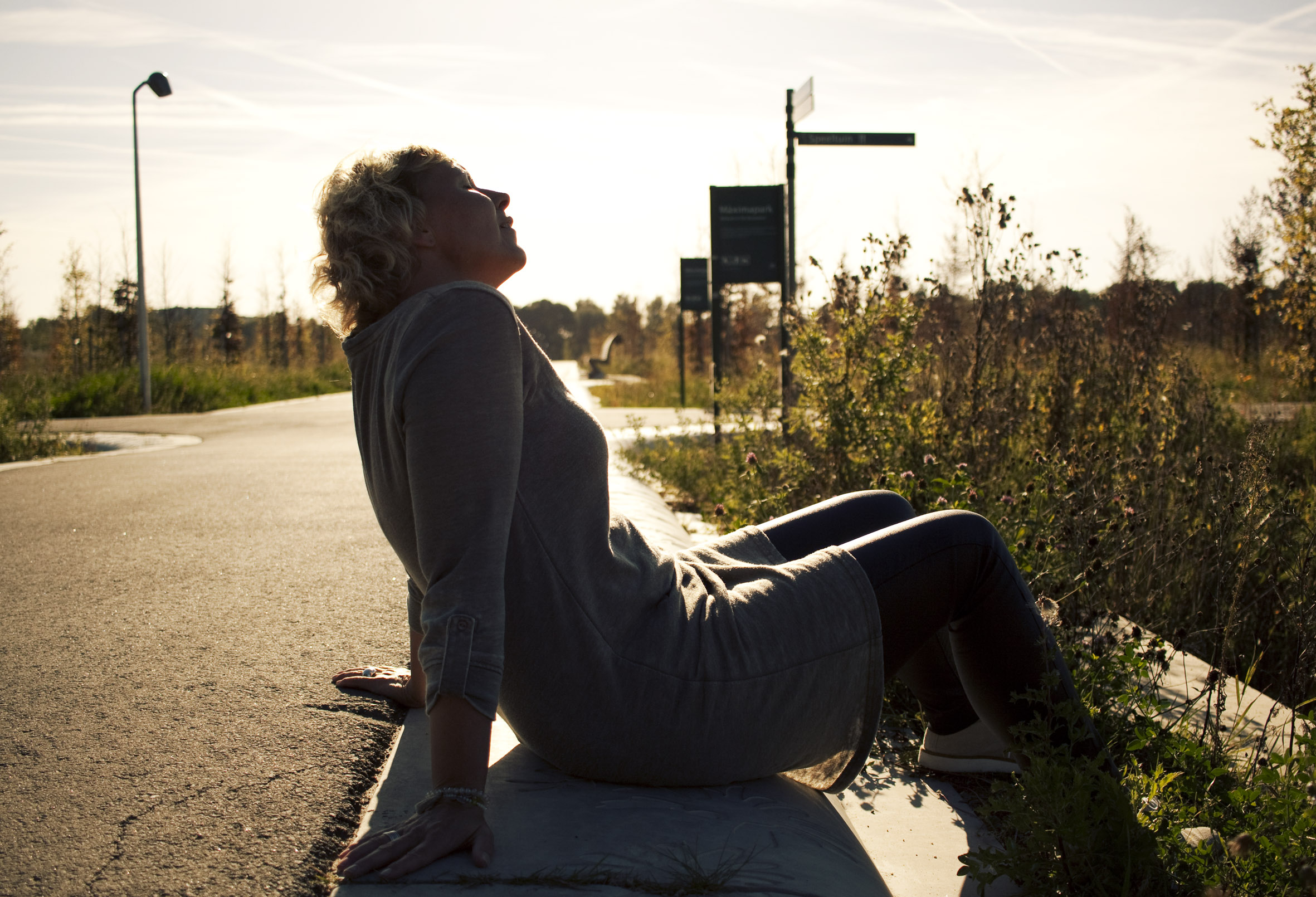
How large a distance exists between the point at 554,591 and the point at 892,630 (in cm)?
72

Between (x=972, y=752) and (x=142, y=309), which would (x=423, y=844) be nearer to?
(x=972, y=752)

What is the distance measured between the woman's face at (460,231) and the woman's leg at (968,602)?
931 mm

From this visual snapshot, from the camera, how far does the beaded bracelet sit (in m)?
1.50

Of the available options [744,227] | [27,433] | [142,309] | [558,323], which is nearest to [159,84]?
[142,309]

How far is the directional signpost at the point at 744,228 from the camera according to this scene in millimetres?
8859

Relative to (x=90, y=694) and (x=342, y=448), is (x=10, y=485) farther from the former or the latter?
(x=90, y=694)

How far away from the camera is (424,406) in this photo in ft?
5.02

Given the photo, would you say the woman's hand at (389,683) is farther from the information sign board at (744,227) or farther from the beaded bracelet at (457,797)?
the information sign board at (744,227)

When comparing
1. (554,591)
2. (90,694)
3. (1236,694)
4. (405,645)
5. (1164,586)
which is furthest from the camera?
(1164,586)

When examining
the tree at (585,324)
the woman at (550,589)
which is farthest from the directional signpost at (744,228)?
the tree at (585,324)

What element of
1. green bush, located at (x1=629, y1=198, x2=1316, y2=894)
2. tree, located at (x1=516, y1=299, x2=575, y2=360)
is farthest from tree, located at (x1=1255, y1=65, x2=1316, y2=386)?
tree, located at (x1=516, y1=299, x2=575, y2=360)

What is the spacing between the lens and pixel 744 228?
350 inches

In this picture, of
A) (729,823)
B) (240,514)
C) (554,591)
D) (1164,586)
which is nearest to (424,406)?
(554,591)

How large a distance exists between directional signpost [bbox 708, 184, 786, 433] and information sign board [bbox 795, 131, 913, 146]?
1617 mm
